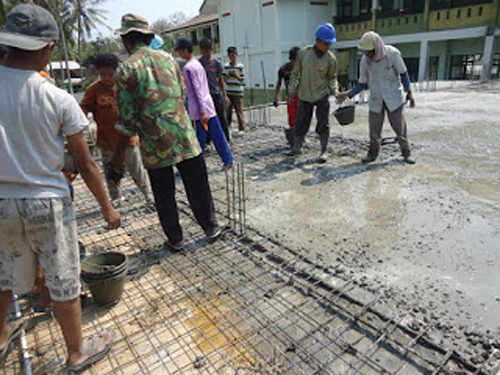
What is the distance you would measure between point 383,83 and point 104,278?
4.21 meters

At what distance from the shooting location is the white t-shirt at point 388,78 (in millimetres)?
4898

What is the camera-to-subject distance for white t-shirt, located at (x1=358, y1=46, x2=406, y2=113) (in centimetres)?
490

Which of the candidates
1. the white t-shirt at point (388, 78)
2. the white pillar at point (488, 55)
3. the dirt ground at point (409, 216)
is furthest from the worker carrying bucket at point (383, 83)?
the white pillar at point (488, 55)

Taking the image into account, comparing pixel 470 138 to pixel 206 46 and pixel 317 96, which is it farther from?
pixel 206 46

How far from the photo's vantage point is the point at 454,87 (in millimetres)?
13438

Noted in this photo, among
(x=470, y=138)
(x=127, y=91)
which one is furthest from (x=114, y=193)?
(x=470, y=138)

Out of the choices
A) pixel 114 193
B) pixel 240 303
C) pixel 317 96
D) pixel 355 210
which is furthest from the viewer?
pixel 317 96

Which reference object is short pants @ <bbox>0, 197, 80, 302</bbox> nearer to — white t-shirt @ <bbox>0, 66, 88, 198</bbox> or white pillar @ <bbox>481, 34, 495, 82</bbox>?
white t-shirt @ <bbox>0, 66, 88, 198</bbox>

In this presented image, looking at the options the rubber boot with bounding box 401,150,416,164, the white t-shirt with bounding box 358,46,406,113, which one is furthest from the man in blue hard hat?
the rubber boot with bounding box 401,150,416,164

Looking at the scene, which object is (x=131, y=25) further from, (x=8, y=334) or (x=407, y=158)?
(x=407, y=158)

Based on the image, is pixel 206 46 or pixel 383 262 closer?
pixel 383 262

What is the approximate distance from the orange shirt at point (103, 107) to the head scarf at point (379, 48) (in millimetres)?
3230

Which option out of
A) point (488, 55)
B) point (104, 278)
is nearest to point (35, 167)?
point (104, 278)

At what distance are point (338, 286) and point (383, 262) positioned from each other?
1.64 ft
